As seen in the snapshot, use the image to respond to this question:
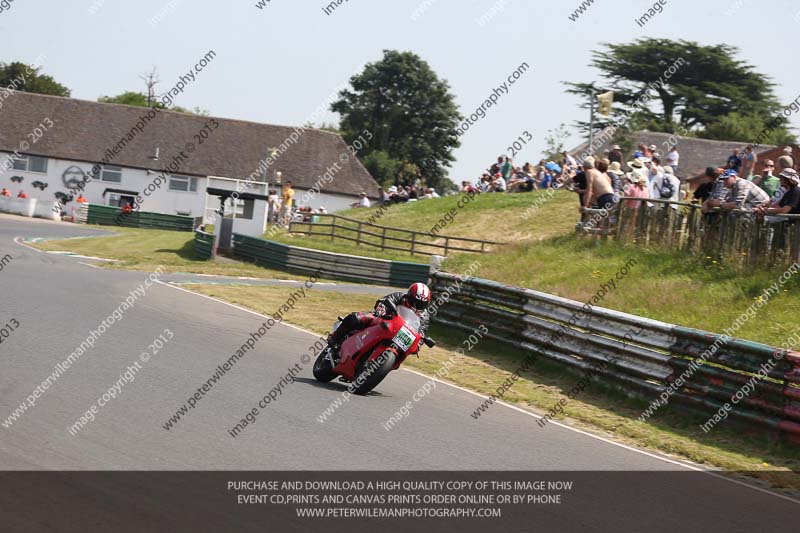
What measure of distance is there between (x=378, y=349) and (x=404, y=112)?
75602 mm

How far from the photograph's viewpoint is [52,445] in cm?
727

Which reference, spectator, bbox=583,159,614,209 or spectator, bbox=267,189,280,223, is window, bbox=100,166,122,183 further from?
spectator, bbox=583,159,614,209

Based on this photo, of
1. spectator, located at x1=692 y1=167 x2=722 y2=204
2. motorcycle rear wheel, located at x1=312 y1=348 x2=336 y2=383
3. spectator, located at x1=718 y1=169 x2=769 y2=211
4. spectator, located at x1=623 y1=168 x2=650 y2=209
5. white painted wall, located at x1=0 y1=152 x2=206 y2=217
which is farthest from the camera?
white painted wall, located at x1=0 y1=152 x2=206 y2=217

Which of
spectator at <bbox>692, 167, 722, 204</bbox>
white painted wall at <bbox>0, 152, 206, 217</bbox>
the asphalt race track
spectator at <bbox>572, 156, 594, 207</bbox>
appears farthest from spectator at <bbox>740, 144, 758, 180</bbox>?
white painted wall at <bbox>0, 152, 206, 217</bbox>

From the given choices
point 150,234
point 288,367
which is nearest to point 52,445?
point 288,367

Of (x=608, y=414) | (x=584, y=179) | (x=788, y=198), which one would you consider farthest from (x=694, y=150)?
(x=608, y=414)

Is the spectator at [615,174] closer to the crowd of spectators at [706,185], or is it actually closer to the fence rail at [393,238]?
the crowd of spectators at [706,185]

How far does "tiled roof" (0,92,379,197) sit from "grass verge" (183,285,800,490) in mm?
51092

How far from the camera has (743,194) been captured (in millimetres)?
15750

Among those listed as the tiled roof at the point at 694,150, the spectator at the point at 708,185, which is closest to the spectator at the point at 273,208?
the tiled roof at the point at 694,150

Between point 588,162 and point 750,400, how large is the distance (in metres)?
9.99

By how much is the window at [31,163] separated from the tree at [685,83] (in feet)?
127

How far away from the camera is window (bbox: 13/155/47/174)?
215 feet
